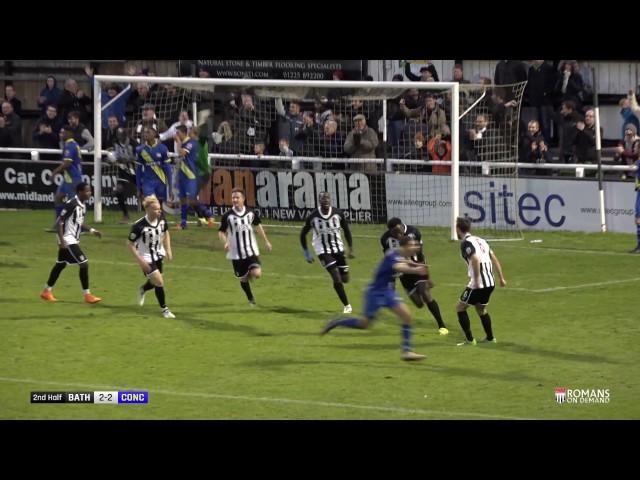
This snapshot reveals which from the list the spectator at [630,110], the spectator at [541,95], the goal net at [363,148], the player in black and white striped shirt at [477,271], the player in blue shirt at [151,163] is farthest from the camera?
the spectator at [541,95]

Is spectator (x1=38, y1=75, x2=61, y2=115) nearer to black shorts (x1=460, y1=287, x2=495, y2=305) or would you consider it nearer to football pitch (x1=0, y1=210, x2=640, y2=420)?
football pitch (x1=0, y1=210, x2=640, y2=420)

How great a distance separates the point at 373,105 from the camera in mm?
34062

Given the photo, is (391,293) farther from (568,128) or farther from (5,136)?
(5,136)


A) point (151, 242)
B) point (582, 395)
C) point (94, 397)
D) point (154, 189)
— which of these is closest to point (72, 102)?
point (154, 189)

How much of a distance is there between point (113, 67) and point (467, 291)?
2198 centimetres

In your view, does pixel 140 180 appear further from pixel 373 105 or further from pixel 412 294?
pixel 412 294

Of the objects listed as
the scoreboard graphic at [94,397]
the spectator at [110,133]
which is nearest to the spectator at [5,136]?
the spectator at [110,133]

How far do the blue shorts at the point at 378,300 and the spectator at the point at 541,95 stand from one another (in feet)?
47.9

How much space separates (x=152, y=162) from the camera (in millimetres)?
31547

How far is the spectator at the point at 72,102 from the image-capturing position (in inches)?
1460

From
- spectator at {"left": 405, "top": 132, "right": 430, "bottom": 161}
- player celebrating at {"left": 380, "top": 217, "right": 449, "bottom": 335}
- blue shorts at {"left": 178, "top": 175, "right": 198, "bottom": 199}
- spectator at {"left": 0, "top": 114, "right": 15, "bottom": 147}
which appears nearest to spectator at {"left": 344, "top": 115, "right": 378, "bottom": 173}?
spectator at {"left": 405, "top": 132, "right": 430, "bottom": 161}

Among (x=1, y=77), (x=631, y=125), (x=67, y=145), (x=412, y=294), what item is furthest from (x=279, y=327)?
(x=1, y=77)

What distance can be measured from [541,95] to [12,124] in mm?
15160

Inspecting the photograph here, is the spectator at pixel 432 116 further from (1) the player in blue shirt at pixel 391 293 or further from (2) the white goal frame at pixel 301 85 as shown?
(1) the player in blue shirt at pixel 391 293
